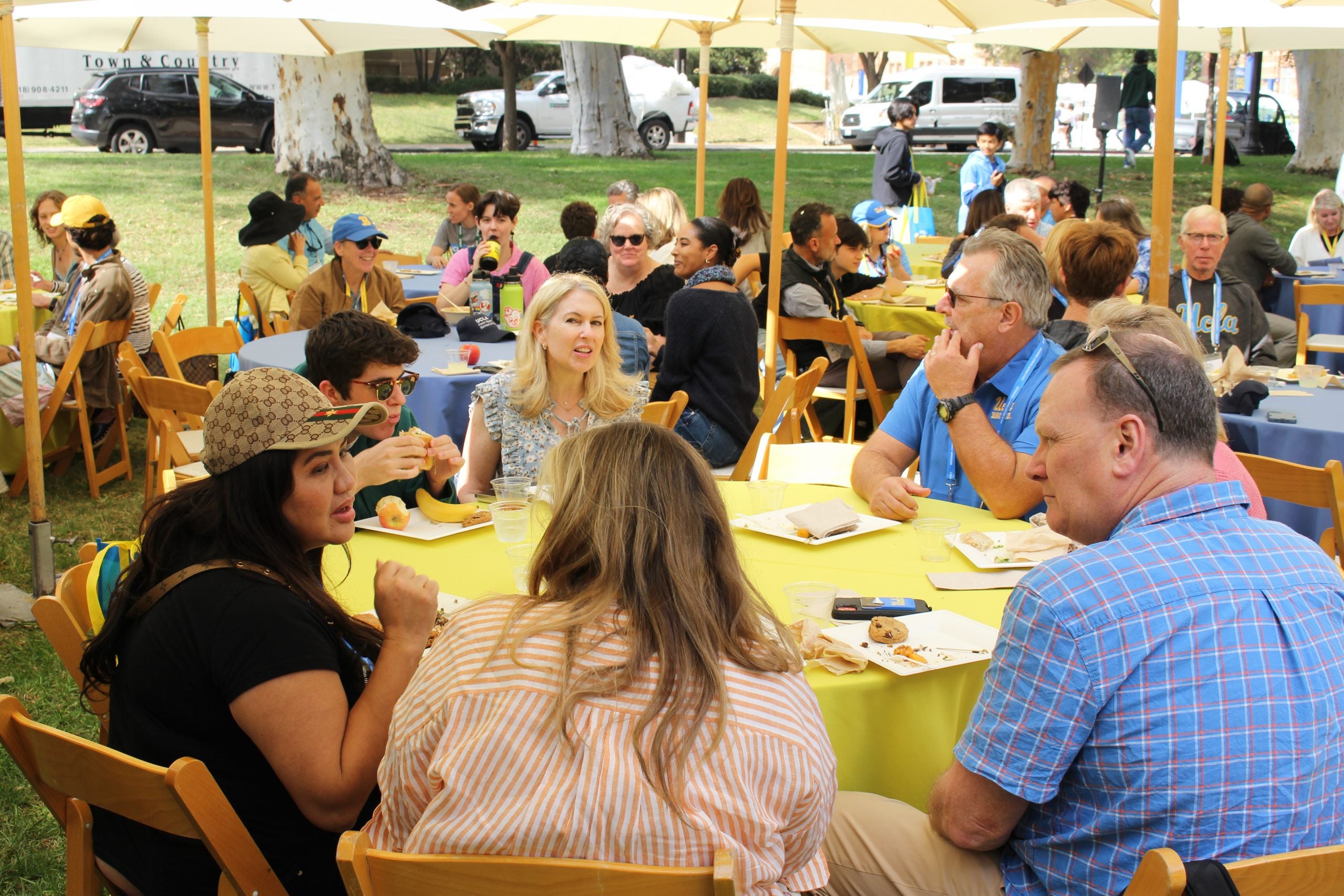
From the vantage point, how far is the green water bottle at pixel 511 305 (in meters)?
6.11

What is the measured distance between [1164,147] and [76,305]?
5937 millimetres

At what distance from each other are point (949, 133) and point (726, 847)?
96.4 ft

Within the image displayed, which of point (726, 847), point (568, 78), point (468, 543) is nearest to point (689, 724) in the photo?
point (726, 847)

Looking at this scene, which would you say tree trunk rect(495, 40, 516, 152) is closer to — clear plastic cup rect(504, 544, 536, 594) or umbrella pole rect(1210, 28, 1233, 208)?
umbrella pole rect(1210, 28, 1233, 208)

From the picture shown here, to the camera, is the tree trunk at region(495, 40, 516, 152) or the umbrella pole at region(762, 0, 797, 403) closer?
the umbrella pole at region(762, 0, 797, 403)

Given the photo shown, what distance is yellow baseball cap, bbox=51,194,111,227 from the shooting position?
21.4 feet

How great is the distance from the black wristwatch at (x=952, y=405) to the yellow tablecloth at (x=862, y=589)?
0.29 m

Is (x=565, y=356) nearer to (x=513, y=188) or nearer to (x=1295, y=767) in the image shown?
(x=1295, y=767)

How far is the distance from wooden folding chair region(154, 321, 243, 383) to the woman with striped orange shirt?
427 centimetres

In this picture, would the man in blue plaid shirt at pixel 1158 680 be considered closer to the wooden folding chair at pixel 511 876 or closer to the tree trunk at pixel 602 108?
the wooden folding chair at pixel 511 876

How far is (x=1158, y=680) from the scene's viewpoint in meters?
1.70

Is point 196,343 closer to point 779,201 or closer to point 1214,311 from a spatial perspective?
point 779,201

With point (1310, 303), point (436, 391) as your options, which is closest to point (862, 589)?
point (436, 391)

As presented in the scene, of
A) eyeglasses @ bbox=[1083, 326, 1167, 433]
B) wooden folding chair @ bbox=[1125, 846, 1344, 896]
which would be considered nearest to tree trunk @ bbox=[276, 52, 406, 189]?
eyeglasses @ bbox=[1083, 326, 1167, 433]
